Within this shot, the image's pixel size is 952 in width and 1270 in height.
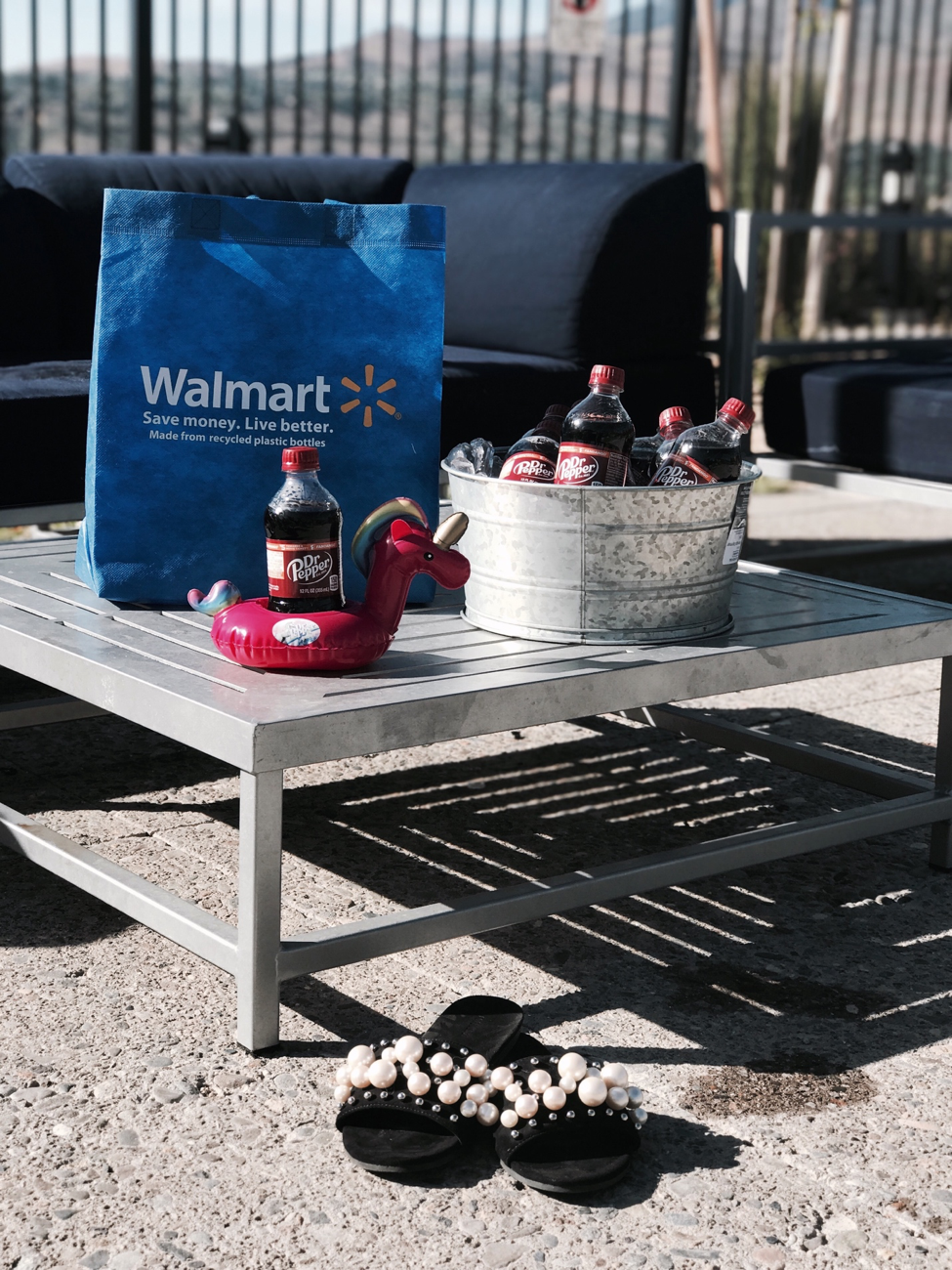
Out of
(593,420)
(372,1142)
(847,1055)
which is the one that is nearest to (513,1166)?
(372,1142)

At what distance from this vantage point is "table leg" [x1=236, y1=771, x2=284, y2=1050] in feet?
4.89

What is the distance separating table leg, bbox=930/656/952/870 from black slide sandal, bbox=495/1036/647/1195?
2.84ft

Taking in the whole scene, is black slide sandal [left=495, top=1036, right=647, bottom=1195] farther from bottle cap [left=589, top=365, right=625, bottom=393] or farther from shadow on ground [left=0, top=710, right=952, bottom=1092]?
bottle cap [left=589, top=365, right=625, bottom=393]

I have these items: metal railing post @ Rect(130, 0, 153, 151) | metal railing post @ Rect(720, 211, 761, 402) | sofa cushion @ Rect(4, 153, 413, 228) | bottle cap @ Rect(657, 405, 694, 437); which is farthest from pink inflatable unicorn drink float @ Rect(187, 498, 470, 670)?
metal railing post @ Rect(130, 0, 153, 151)

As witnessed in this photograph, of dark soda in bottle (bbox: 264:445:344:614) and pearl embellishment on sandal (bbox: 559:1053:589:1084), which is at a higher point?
dark soda in bottle (bbox: 264:445:344:614)

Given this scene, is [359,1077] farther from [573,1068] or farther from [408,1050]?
[573,1068]

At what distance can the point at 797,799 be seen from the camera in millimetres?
Result: 2473

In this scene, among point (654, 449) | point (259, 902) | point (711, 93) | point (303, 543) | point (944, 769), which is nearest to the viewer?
point (259, 902)

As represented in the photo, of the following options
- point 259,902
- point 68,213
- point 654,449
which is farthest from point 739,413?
point 68,213

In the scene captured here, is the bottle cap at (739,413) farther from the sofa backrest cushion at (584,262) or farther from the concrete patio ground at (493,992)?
the sofa backrest cushion at (584,262)

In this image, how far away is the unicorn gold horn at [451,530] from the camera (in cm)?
171

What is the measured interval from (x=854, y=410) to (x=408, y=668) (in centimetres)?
210

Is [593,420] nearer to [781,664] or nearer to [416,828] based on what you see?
[781,664]

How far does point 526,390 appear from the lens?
3.42 meters
